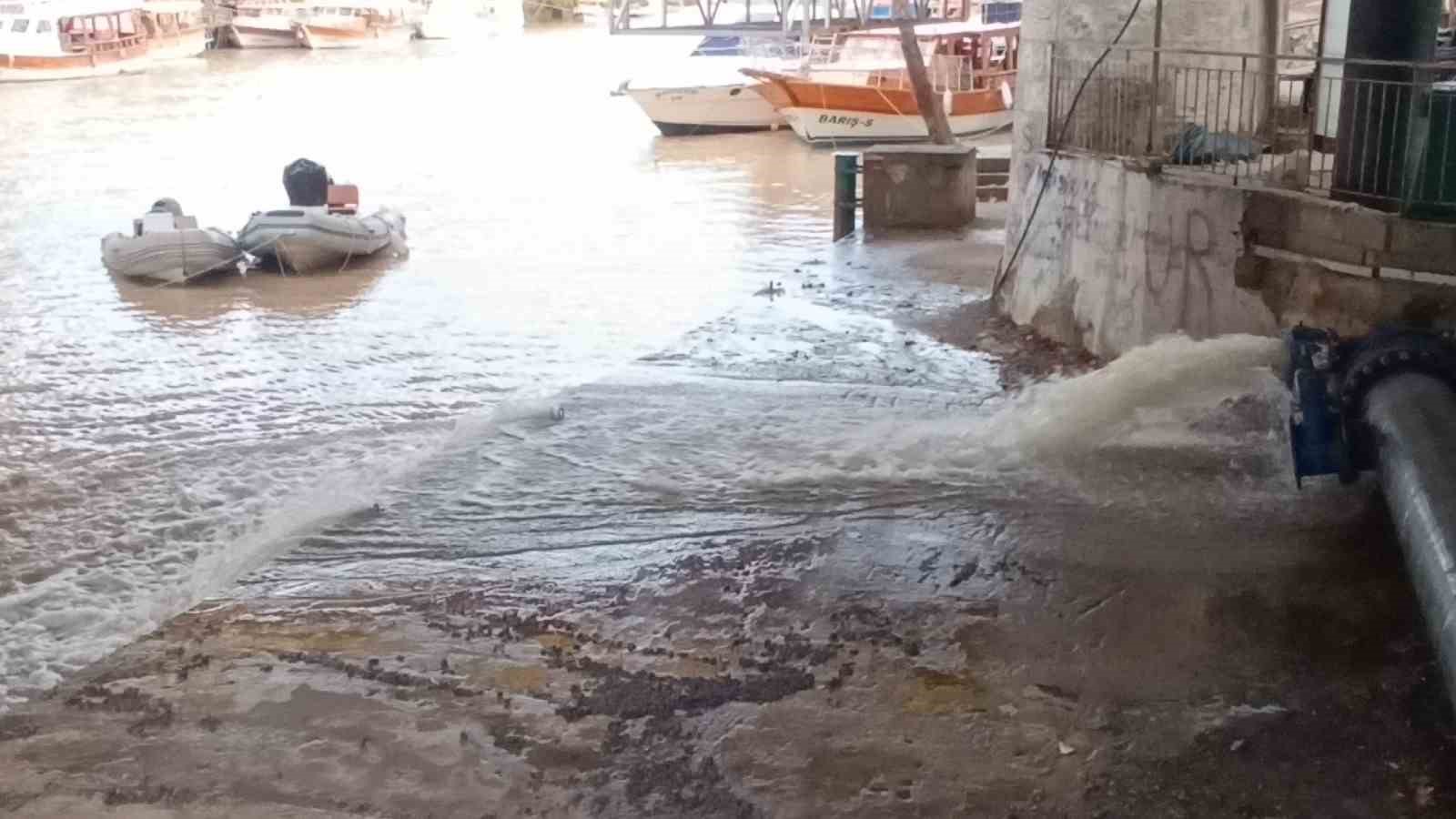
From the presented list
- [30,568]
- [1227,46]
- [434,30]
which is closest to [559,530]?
[30,568]

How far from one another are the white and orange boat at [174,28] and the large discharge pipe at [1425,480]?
55.5 metres

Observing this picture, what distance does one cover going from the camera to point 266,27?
6588cm

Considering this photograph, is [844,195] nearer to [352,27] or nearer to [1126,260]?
[1126,260]

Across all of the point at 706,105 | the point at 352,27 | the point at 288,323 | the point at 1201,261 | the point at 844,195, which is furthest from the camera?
the point at 352,27

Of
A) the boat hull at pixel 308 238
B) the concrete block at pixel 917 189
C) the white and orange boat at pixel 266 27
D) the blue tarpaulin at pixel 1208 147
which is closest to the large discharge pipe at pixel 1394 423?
the blue tarpaulin at pixel 1208 147

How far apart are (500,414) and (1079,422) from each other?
4100mm

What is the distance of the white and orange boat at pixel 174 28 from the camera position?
55.8 metres

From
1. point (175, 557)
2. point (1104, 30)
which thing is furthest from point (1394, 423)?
point (175, 557)

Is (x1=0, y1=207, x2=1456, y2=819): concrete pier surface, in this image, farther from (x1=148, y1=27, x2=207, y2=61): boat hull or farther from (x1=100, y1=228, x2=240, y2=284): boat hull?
(x1=148, y1=27, x2=207, y2=61): boat hull

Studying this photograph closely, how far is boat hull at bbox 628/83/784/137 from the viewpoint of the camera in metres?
33.8

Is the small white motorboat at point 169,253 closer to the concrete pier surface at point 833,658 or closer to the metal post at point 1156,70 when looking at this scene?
the concrete pier surface at point 833,658

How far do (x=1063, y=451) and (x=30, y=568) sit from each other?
6.00 meters

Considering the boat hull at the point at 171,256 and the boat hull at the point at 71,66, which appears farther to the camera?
the boat hull at the point at 71,66

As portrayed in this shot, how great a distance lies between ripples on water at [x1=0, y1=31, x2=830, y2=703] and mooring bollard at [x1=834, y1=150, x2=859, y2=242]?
0.71 metres
